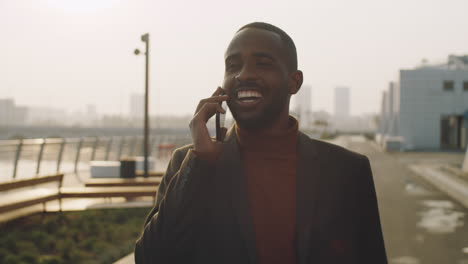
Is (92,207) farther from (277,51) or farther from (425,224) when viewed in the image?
(277,51)

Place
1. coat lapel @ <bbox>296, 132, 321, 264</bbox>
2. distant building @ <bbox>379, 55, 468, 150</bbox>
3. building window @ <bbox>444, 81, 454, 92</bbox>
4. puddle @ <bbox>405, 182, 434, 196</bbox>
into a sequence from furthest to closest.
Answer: building window @ <bbox>444, 81, 454, 92</bbox> → distant building @ <bbox>379, 55, 468, 150</bbox> → puddle @ <bbox>405, 182, 434, 196</bbox> → coat lapel @ <bbox>296, 132, 321, 264</bbox>

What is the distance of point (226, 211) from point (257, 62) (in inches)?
23.4

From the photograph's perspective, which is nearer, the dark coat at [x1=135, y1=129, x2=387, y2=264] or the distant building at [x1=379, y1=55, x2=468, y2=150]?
the dark coat at [x1=135, y1=129, x2=387, y2=264]

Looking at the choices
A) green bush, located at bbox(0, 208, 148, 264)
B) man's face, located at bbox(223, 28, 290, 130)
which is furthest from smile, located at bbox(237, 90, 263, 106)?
green bush, located at bbox(0, 208, 148, 264)

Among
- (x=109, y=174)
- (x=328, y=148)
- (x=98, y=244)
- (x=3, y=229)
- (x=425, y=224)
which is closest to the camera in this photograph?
(x=328, y=148)

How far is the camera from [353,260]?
1849mm

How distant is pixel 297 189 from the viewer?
5.98 ft

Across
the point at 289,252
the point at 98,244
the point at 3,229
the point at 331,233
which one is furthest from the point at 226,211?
the point at 3,229

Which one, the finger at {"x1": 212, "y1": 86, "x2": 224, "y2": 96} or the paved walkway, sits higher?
the finger at {"x1": 212, "y1": 86, "x2": 224, "y2": 96}

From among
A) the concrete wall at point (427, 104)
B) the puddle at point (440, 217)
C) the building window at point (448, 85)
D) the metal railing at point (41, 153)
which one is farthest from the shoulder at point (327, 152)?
the building window at point (448, 85)

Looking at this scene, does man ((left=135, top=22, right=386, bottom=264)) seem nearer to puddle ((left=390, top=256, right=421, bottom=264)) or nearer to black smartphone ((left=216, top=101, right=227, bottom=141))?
black smartphone ((left=216, top=101, right=227, bottom=141))

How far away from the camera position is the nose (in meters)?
1.80

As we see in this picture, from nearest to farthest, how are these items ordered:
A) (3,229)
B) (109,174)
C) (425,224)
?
(3,229), (425,224), (109,174)

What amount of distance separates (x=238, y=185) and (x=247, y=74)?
43 cm
